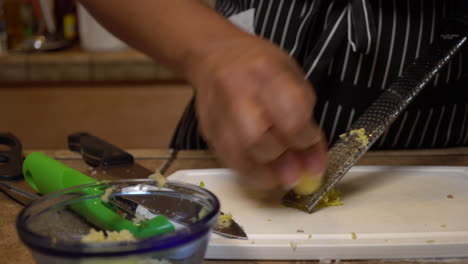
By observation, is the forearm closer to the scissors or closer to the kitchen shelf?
the scissors

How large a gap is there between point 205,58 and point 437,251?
29 cm

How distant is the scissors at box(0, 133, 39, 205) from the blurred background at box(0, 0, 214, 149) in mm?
777

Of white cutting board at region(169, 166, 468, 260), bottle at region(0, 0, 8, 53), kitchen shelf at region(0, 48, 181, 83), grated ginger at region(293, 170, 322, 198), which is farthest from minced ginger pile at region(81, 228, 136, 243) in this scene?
bottle at region(0, 0, 8, 53)

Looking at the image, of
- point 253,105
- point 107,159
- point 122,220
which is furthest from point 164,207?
point 107,159

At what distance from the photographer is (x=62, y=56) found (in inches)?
61.6

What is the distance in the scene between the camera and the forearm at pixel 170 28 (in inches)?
20.8

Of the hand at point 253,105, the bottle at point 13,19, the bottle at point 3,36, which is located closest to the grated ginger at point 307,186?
the hand at point 253,105

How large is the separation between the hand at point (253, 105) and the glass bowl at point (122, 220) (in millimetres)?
51

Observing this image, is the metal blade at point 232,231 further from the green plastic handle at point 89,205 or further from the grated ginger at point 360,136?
the grated ginger at point 360,136

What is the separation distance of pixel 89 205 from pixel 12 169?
0.89 feet

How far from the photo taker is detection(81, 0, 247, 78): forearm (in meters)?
0.53

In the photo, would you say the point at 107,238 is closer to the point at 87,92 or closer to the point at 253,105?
the point at 253,105

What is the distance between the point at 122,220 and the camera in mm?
531

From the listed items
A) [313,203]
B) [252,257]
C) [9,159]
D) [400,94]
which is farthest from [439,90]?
[9,159]
